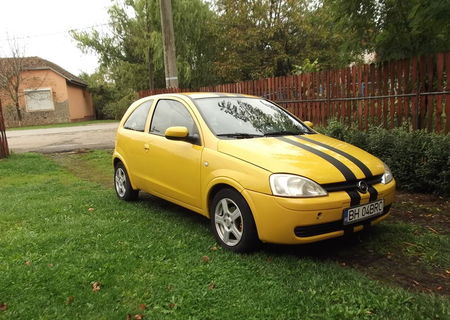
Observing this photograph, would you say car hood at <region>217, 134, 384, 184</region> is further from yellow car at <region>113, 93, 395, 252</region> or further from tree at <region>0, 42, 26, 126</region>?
tree at <region>0, 42, 26, 126</region>

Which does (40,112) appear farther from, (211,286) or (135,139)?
(211,286)

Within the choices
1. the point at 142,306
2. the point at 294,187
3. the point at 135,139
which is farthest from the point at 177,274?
the point at 135,139

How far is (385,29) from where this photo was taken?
725 cm

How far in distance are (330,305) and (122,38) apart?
31078 mm

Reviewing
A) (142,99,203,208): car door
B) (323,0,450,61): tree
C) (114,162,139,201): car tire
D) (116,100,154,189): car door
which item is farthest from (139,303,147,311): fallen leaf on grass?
(323,0,450,61): tree

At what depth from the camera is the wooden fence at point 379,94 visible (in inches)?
243

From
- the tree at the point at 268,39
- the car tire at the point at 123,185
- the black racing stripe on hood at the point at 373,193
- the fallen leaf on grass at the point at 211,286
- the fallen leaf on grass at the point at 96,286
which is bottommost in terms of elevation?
the fallen leaf on grass at the point at 211,286

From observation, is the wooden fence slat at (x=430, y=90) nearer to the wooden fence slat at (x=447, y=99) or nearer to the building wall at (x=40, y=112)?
the wooden fence slat at (x=447, y=99)

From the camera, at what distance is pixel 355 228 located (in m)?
3.71

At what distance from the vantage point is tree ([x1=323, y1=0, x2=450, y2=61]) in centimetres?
691

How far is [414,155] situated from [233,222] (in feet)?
11.3

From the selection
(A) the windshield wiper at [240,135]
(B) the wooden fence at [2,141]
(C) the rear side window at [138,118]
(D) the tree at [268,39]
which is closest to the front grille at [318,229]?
(A) the windshield wiper at [240,135]

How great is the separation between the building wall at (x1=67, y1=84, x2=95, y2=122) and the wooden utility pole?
90.2ft

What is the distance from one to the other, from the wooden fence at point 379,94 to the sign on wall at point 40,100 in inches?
1248
